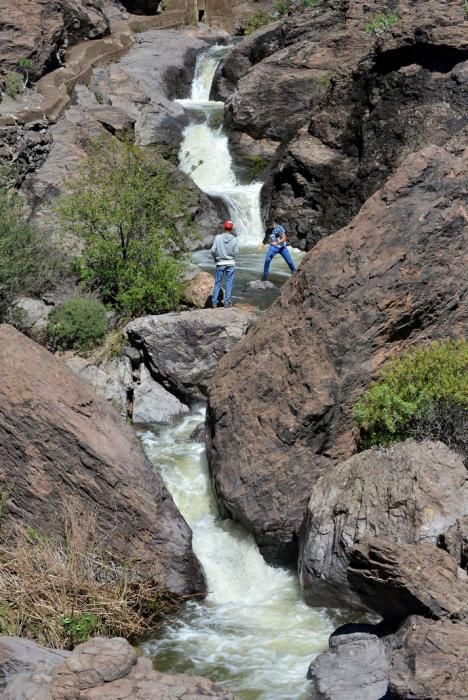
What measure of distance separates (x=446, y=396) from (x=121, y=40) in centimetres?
2895

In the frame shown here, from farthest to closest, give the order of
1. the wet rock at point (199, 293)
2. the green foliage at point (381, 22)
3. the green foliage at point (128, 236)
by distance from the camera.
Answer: the green foliage at point (381, 22), the wet rock at point (199, 293), the green foliage at point (128, 236)

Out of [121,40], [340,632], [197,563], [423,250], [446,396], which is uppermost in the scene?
[423,250]

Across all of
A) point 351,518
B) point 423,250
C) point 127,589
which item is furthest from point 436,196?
point 127,589

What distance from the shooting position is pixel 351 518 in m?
10.7

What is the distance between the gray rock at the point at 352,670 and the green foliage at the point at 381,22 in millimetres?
21875

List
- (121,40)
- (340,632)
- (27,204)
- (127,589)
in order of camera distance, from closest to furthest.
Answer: (340,632)
(127,589)
(27,204)
(121,40)

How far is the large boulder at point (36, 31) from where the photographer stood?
2891 cm

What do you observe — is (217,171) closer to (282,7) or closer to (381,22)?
(381,22)

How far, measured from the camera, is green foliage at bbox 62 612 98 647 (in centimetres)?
983

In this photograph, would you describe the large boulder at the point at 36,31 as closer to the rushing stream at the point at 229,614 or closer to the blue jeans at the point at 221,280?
the blue jeans at the point at 221,280

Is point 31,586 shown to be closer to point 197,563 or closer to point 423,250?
point 197,563

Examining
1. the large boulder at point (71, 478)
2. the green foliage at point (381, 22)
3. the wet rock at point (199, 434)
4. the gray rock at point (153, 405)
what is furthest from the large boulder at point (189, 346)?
the green foliage at point (381, 22)

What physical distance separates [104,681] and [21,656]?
1.00 meters

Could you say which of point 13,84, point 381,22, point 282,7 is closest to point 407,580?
point 381,22
